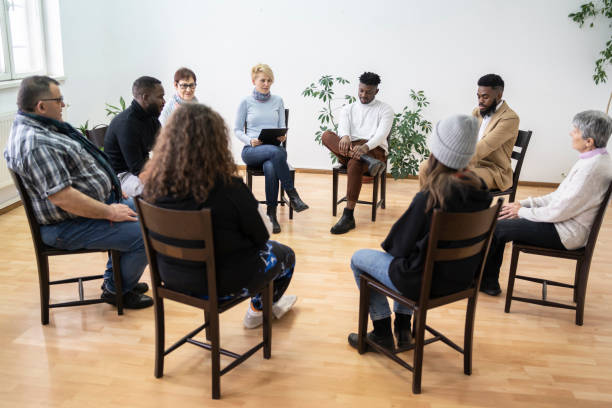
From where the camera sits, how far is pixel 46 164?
2.47 m

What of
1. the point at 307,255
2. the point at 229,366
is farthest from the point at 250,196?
the point at 307,255

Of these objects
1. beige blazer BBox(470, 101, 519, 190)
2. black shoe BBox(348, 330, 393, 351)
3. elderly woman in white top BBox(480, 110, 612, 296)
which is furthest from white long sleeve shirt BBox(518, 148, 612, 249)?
black shoe BBox(348, 330, 393, 351)

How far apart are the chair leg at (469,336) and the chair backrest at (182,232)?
1.13m

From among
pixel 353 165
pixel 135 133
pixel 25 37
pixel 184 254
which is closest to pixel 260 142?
pixel 353 165

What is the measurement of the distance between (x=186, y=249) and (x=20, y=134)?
111cm

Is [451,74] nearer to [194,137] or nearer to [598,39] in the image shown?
[598,39]

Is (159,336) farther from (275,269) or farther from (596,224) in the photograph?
(596,224)

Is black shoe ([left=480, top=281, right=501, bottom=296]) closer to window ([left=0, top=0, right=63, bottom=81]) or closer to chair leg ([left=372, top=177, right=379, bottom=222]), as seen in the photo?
chair leg ([left=372, top=177, right=379, bottom=222])

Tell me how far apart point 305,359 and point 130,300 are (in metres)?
1.08

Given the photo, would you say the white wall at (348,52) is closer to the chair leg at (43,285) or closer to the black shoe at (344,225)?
the black shoe at (344,225)

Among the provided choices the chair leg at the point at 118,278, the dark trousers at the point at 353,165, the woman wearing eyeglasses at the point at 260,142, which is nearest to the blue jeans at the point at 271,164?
the woman wearing eyeglasses at the point at 260,142

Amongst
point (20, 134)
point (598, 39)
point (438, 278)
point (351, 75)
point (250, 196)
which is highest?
point (598, 39)

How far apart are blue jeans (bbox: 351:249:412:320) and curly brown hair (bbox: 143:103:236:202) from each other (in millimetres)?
739

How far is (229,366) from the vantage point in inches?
89.0
